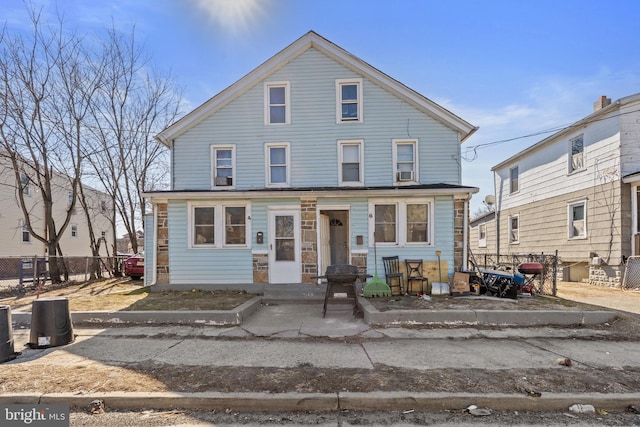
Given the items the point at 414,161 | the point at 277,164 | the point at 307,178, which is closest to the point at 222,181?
the point at 277,164

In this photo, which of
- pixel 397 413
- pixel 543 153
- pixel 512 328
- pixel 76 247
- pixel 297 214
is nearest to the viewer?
pixel 397 413

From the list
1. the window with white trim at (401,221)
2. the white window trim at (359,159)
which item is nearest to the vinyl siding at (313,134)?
the white window trim at (359,159)

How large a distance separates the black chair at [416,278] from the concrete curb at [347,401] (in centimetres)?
590

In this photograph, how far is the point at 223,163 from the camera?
37.0 ft

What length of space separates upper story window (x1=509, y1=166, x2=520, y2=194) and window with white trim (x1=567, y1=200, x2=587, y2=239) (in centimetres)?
380

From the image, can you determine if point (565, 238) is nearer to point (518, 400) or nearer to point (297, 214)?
point (297, 214)

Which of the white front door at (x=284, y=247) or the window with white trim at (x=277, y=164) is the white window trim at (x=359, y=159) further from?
the white front door at (x=284, y=247)

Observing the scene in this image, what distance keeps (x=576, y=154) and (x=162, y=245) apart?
1613cm

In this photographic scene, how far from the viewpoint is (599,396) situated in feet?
12.1

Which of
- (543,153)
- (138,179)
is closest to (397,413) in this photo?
(543,153)

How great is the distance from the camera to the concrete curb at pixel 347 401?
11.8 feet

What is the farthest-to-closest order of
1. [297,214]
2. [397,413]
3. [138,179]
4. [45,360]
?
[138,179], [297,214], [45,360], [397,413]

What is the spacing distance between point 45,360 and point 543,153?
723 inches

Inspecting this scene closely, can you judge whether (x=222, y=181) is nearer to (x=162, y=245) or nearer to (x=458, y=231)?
(x=162, y=245)
